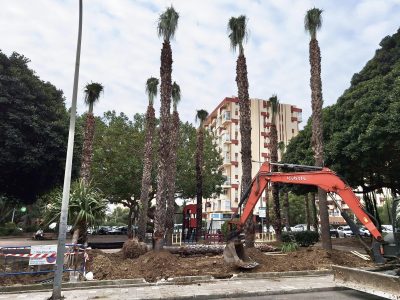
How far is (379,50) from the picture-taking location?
1180 inches

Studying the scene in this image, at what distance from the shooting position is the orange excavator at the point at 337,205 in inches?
414

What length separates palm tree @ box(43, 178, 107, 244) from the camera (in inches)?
532

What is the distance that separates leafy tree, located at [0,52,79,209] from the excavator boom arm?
1307 cm

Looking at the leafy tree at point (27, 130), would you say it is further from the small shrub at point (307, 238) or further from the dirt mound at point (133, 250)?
the small shrub at point (307, 238)

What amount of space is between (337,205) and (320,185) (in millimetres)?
914

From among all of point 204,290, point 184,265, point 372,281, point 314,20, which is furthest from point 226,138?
point 372,281

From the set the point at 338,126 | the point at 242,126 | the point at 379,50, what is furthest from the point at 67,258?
the point at 379,50

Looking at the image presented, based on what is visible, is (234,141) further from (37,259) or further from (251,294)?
(251,294)

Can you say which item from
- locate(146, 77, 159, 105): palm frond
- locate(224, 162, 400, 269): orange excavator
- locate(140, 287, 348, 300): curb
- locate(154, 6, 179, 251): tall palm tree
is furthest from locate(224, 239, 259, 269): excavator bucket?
locate(146, 77, 159, 105): palm frond

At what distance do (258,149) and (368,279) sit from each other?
6187 centimetres

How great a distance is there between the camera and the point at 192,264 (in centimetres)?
1385

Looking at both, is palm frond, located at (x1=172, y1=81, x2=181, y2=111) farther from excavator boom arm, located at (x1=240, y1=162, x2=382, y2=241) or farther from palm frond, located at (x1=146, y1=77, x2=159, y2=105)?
excavator boom arm, located at (x1=240, y1=162, x2=382, y2=241)

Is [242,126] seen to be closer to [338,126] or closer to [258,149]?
[338,126]

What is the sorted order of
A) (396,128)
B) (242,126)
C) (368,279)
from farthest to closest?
(242,126)
(396,128)
(368,279)
